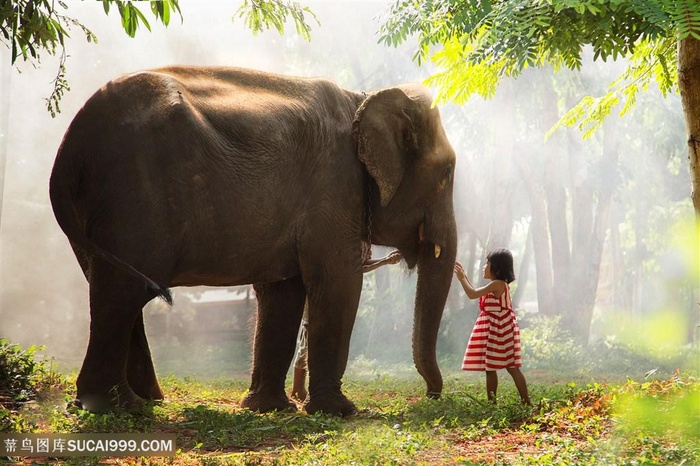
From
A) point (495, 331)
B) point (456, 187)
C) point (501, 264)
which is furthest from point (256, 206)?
point (456, 187)

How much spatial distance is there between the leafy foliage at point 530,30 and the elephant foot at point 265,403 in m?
2.71

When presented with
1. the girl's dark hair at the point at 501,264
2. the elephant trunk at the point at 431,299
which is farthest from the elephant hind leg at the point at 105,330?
the girl's dark hair at the point at 501,264

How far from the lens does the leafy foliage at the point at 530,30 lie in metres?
4.51

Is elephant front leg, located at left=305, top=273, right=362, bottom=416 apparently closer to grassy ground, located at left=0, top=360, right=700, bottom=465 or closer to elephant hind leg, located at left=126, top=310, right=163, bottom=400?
grassy ground, located at left=0, top=360, right=700, bottom=465

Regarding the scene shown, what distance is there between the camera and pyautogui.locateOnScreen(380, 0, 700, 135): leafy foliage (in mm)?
4508

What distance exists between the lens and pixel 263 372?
6.74 metres

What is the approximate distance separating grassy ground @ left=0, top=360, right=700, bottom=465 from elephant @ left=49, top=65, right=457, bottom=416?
42cm

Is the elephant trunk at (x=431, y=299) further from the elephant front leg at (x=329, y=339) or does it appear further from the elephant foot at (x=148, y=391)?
the elephant foot at (x=148, y=391)

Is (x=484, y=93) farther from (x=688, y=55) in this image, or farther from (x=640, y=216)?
(x=640, y=216)

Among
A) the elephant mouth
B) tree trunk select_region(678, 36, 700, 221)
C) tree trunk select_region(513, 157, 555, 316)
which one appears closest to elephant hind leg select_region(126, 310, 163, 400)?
the elephant mouth

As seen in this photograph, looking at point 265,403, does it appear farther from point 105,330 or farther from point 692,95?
point 692,95

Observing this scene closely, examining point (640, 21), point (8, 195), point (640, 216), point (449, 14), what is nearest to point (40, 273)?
point (8, 195)

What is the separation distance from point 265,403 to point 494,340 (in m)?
1.85

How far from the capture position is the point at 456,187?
21703 millimetres
